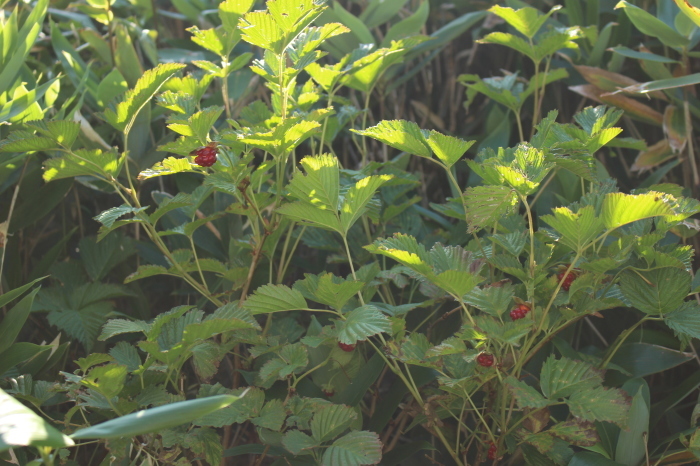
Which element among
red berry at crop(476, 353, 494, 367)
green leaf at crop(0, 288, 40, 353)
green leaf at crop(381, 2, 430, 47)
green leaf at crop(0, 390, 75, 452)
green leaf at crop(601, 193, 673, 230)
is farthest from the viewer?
green leaf at crop(381, 2, 430, 47)

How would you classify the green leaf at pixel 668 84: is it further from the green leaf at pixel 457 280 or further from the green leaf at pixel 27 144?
the green leaf at pixel 27 144

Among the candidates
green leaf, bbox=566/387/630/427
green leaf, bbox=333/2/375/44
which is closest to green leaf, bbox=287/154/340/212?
green leaf, bbox=566/387/630/427

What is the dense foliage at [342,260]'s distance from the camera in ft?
2.19

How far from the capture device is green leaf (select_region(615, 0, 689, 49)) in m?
1.00

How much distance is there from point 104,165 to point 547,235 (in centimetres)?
53

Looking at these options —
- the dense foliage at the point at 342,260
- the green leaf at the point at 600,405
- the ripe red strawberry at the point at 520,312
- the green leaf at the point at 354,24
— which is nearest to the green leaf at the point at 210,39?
the dense foliage at the point at 342,260

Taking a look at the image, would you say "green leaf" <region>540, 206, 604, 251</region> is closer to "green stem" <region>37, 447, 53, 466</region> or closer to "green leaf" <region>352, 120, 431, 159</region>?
"green leaf" <region>352, 120, 431, 159</region>

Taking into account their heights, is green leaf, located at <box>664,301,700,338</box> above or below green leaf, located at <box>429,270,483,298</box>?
below

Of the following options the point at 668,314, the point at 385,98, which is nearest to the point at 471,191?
the point at 668,314

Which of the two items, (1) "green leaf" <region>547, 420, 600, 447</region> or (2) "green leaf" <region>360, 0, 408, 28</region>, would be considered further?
(2) "green leaf" <region>360, 0, 408, 28</region>

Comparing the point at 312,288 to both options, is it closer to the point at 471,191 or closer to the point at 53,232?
the point at 471,191

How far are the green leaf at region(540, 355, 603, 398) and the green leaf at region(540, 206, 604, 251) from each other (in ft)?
0.41

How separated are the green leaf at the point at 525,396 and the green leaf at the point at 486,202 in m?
0.16

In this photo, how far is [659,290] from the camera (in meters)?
0.71
